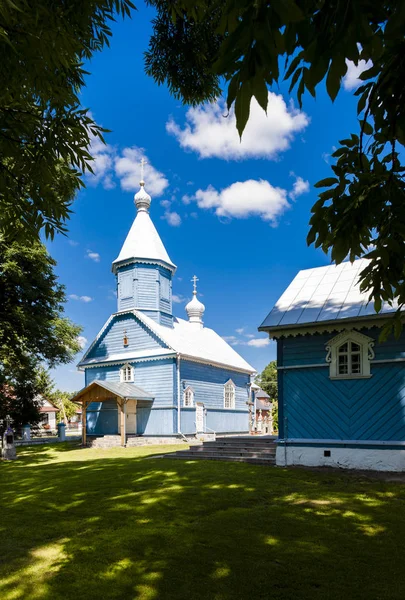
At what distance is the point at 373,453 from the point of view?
11289 millimetres

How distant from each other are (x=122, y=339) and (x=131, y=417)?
177 inches

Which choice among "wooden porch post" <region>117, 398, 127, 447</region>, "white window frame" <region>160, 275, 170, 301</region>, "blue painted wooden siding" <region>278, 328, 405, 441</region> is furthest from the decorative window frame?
"white window frame" <region>160, 275, 170, 301</region>

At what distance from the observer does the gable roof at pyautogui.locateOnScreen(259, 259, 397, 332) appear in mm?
12000

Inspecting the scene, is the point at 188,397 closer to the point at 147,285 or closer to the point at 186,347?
the point at 186,347

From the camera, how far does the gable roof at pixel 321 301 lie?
12.0 meters

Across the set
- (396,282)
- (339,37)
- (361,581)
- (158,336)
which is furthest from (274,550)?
(158,336)

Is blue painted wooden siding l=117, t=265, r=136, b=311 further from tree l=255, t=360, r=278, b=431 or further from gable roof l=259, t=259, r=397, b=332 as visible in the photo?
tree l=255, t=360, r=278, b=431

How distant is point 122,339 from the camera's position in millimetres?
26719

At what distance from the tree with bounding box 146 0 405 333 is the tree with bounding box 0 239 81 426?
15832 millimetres

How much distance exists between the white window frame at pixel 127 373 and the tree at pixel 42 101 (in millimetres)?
20922

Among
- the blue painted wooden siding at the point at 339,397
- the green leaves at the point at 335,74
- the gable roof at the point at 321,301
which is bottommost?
the blue painted wooden siding at the point at 339,397

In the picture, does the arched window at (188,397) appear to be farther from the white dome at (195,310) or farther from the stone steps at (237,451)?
the white dome at (195,310)

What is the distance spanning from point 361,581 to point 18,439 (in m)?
28.8

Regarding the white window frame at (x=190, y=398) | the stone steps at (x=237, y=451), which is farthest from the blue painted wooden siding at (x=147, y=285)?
the stone steps at (x=237, y=451)
